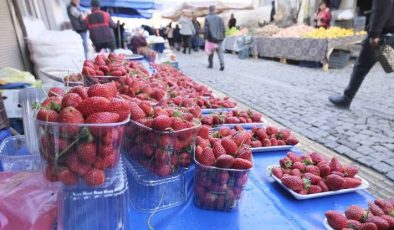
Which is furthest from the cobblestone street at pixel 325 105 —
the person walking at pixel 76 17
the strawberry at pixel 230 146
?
the person walking at pixel 76 17

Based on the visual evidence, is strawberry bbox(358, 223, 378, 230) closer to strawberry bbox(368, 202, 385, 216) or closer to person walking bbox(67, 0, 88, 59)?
strawberry bbox(368, 202, 385, 216)

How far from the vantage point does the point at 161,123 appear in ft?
3.92

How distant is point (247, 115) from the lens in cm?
266

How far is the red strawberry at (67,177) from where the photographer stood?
0.94 metres

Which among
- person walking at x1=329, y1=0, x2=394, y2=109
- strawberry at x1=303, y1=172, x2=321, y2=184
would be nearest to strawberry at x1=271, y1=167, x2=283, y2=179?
strawberry at x1=303, y1=172, x2=321, y2=184

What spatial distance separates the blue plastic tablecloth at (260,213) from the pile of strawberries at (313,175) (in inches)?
2.2

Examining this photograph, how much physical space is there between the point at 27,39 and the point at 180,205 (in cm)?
425

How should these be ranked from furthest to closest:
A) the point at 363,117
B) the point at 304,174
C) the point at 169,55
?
1. the point at 169,55
2. the point at 363,117
3. the point at 304,174

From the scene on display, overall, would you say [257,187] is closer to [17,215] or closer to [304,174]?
[304,174]

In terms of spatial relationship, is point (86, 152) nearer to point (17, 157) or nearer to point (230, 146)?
point (230, 146)

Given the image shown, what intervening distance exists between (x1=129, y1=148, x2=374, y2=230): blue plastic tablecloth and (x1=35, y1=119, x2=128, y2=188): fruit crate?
1.24 ft

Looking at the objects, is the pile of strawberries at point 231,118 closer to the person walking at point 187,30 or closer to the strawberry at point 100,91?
the strawberry at point 100,91

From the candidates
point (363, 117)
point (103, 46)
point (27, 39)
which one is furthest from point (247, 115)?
point (103, 46)

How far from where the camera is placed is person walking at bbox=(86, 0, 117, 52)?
20.2 ft
